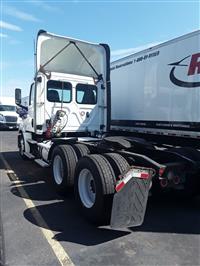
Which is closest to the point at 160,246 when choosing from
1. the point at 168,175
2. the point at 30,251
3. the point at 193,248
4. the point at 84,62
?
the point at 193,248

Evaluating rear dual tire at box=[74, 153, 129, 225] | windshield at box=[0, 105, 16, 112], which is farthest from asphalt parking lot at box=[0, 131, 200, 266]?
windshield at box=[0, 105, 16, 112]

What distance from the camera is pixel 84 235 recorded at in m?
4.11

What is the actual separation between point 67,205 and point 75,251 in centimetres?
179

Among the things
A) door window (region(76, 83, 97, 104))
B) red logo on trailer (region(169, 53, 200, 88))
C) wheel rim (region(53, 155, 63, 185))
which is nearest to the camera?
wheel rim (region(53, 155, 63, 185))

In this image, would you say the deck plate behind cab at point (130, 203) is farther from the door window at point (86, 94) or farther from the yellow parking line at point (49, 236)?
the door window at point (86, 94)

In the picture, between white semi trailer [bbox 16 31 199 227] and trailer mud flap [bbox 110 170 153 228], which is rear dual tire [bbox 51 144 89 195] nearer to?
white semi trailer [bbox 16 31 199 227]

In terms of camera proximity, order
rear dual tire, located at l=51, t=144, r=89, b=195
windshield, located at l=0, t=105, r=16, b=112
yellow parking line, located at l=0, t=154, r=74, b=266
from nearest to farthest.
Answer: yellow parking line, located at l=0, t=154, r=74, b=266
rear dual tire, located at l=51, t=144, r=89, b=195
windshield, located at l=0, t=105, r=16, b=112

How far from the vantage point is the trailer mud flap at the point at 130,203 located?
389 centimetres

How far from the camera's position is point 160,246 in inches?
149

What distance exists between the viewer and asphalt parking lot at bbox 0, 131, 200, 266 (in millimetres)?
3477

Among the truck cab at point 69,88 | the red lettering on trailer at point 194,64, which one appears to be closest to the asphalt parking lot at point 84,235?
the truck cab at point 69,88

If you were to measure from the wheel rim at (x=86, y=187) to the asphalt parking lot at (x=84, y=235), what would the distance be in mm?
312

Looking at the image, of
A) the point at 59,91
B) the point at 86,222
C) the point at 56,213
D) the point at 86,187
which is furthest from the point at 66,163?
the point at 59,91

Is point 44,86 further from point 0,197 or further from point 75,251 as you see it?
point 75,251
